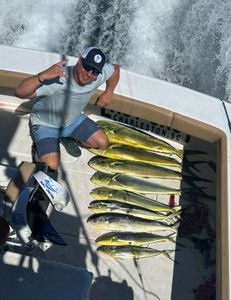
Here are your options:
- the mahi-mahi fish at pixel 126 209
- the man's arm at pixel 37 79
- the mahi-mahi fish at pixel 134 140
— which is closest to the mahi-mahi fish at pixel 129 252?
the mahi-mahi fish at pixel 126 209

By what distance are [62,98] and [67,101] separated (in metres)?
0.05

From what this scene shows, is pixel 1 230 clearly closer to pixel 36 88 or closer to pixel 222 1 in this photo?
→ pixel 36 88

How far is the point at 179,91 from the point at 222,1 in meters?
5.73

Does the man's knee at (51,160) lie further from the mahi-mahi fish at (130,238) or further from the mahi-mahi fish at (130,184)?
the mahi-mahi fish at (130,238)

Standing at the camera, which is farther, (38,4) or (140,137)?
(38,4)

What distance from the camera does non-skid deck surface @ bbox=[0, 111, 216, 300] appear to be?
3.95 meters

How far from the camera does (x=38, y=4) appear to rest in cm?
960

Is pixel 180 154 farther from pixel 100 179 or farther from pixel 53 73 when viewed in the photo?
pixel 53 73

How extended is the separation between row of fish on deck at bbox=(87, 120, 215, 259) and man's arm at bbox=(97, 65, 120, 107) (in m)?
0.54

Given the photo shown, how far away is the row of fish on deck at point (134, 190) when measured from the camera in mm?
4180

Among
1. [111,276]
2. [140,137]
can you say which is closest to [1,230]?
[111,276]

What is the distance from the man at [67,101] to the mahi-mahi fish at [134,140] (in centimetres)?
18

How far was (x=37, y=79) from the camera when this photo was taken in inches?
145

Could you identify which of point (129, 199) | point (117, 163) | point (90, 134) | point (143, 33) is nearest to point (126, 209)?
point (129, 199)
